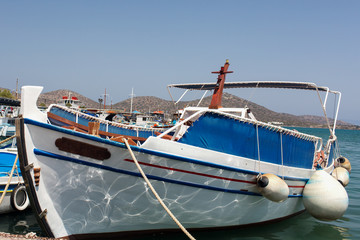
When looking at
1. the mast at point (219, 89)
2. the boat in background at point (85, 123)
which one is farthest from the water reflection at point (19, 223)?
the mast at point (219, 89)

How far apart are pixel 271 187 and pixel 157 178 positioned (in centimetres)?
273

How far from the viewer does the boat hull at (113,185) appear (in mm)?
5828

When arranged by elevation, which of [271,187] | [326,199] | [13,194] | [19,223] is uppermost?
[271,187]

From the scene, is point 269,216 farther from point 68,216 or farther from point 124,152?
point 68,216

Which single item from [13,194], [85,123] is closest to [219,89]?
[85,123]

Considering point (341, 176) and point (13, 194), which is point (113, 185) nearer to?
point (13, 194)

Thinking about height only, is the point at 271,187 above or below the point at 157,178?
below

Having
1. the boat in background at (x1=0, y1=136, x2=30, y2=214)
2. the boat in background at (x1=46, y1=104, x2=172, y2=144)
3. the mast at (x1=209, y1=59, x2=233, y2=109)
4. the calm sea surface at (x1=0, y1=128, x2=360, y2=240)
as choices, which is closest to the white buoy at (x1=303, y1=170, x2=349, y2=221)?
the calm sea surface at (x1=0, y1=128, x2=360, y2=240)

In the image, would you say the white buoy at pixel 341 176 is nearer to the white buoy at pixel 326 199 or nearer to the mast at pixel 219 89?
the white buoy at pixel 326 199

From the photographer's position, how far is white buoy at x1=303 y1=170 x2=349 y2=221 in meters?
7.81

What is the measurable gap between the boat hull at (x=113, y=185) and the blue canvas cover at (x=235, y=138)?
35 centimetres

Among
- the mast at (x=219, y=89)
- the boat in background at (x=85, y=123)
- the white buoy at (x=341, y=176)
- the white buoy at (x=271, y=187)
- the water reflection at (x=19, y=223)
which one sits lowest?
the water reflection at (x=19, y=223)

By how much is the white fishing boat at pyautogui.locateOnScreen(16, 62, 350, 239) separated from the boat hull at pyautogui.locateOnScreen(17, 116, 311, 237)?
20 mm

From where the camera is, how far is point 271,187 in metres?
7.00
